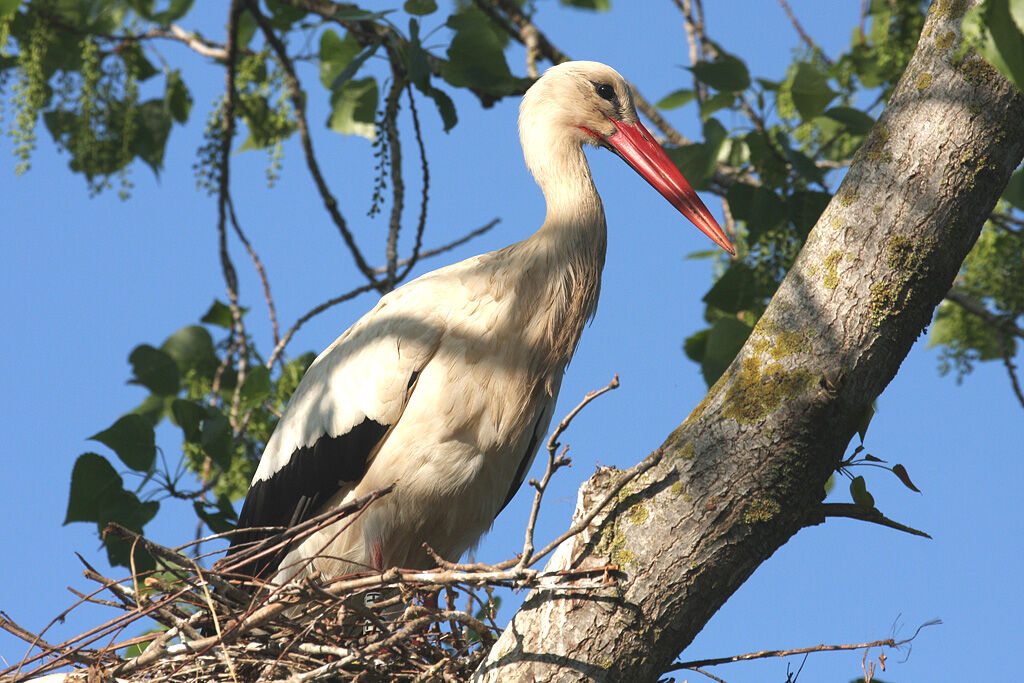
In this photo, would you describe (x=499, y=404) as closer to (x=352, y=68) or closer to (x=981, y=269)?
(x=352, y=68)

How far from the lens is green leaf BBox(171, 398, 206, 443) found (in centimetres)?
397

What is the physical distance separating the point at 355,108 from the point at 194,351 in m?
1.43

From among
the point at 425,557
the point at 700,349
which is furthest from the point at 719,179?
the point at 425,557

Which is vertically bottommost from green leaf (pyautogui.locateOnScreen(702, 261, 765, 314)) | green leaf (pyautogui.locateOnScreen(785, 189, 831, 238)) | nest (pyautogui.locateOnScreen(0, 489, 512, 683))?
nest (pyautogui.locateOnScreen(0, 489, 512, 683))

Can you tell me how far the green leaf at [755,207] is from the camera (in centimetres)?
420

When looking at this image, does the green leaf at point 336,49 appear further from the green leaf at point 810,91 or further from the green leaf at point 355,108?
the green leaf at point 810,91

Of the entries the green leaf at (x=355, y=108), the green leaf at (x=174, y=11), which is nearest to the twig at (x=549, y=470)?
the green leaf at (x=355, y=108)

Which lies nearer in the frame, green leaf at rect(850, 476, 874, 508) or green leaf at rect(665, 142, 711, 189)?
green leaf at rect(850, 476, 874, 508)

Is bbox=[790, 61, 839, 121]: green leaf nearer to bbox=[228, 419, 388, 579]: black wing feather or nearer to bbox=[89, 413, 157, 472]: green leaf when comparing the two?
bbox=[228, 419, 388, 579]: black wing feather

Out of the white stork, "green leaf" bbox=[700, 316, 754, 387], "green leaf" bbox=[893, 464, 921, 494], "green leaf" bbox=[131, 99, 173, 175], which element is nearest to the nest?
the white stork

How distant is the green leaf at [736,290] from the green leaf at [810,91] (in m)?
0.74

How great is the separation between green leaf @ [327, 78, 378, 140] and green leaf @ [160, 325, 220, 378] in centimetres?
129

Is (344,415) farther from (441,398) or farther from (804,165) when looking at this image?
(804,165)

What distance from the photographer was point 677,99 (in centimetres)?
557
